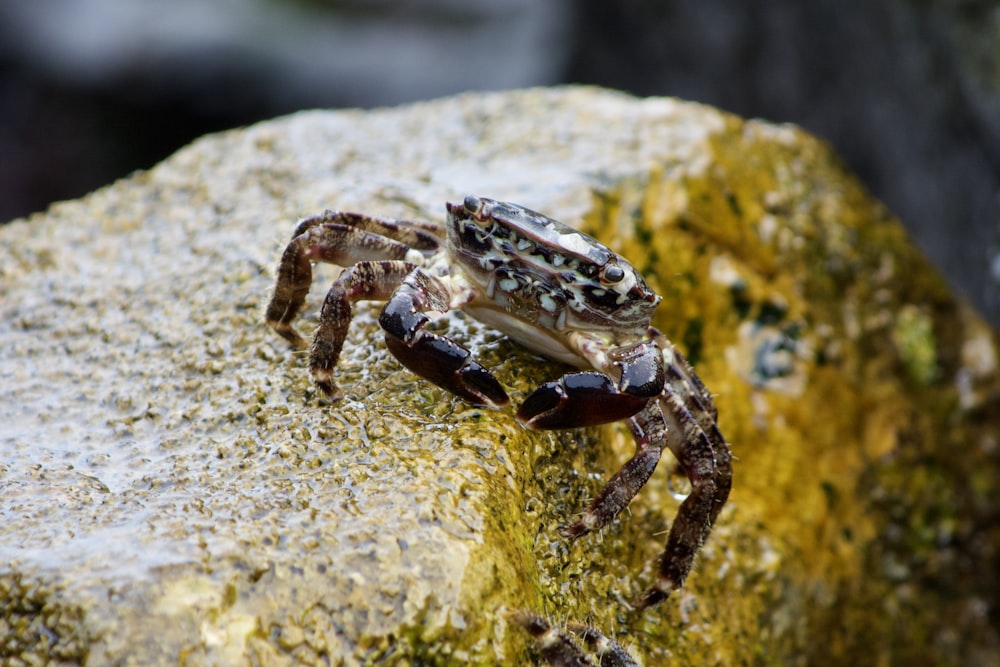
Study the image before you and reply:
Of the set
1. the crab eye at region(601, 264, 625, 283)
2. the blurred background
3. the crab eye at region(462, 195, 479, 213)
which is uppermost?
the crab eye at region(462, 195, 479, 213)

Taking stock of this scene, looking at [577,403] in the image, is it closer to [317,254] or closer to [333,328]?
[333,328]

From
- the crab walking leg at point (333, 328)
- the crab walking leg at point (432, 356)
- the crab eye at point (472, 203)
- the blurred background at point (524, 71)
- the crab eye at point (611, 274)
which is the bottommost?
the blurred background at point (524, 71)

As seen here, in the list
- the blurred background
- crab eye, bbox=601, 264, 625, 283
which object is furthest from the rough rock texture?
the blurred background

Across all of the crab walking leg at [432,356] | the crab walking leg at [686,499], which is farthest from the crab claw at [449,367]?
the crab walking leg at [686,499]

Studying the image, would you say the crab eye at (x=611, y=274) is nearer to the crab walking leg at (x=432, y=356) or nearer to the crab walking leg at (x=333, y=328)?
the crab walking leg at (x=432, y=356)

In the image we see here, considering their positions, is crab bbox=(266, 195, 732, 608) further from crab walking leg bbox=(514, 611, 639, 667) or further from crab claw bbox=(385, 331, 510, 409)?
crab walking leg bbox=(514, 611, 639, 667)
